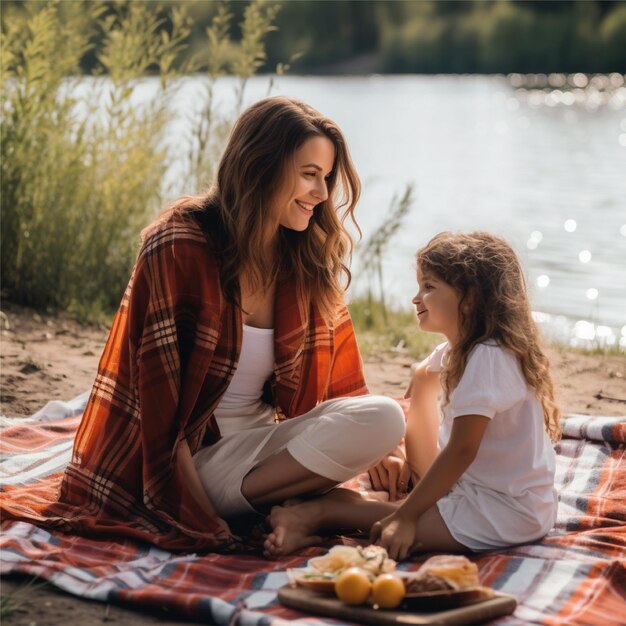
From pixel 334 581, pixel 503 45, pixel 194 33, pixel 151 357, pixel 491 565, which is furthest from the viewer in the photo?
pixel 503 45

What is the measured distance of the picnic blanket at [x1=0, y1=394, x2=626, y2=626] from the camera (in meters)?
2.49

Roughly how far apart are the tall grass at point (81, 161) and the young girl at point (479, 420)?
3.00m

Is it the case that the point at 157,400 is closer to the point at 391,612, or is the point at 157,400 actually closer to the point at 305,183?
the point at 305,183

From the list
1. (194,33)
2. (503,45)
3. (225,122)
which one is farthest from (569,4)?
(225,122)

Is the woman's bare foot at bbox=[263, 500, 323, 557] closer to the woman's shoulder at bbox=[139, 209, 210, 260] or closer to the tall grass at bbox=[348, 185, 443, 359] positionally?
the woman's shoulder at bbox=[139, 209, 210, 260]

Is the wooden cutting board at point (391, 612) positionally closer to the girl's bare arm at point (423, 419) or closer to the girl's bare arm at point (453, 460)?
the girl's bare arm at point (453, 460)

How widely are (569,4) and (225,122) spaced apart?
2725 centimetres

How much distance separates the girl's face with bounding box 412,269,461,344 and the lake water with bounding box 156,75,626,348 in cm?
34

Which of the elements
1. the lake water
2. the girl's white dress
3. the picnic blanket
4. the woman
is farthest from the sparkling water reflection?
the picnic blanket

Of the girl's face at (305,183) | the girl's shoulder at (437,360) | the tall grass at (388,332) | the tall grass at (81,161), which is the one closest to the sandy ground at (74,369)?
the tall grass at (388,332)

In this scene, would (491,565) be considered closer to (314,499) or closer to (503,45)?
(314,499)

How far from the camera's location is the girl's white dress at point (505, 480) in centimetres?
291

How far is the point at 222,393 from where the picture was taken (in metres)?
3.11

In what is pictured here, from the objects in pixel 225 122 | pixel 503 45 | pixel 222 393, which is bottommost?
pixel 222 393
